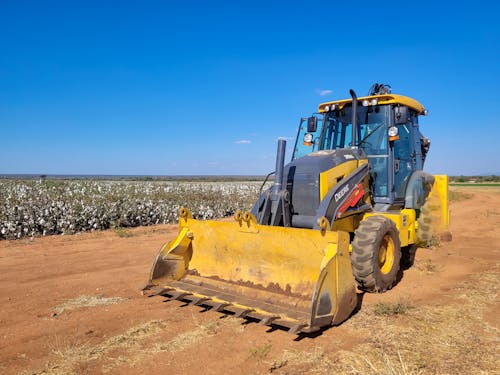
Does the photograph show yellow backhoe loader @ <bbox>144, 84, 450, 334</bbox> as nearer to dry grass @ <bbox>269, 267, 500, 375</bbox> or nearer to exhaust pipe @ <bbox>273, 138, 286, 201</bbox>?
exhaust pipe @ <bbox>273, 138, 286, 201</bbox>

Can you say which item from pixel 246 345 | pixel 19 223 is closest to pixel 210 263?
pixel 246 345

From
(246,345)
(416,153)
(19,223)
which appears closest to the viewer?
(246,345)

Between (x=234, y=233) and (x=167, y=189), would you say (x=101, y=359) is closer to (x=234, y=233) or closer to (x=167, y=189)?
(x=234, y=233)

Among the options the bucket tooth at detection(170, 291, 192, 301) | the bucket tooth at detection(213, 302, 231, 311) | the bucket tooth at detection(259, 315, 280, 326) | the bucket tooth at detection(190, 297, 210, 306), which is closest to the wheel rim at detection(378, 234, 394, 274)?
the bucket tooth at detection(259, 315, 280, 326)

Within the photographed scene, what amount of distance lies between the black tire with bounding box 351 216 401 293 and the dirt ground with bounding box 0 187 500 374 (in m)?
0.24

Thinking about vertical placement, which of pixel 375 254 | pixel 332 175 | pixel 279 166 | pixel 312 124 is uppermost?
pixel 312 124

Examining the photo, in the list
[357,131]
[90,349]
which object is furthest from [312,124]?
[90,349]

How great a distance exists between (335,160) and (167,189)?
48.3 feet

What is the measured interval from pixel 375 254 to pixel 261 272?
160 cm

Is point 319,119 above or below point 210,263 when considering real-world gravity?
above

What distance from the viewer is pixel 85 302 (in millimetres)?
5426

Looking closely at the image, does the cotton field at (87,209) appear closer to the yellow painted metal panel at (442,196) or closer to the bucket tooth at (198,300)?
the bucket tooth at (198,300)

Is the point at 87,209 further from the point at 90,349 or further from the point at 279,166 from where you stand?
the point at 90,349

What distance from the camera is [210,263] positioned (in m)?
5.75
